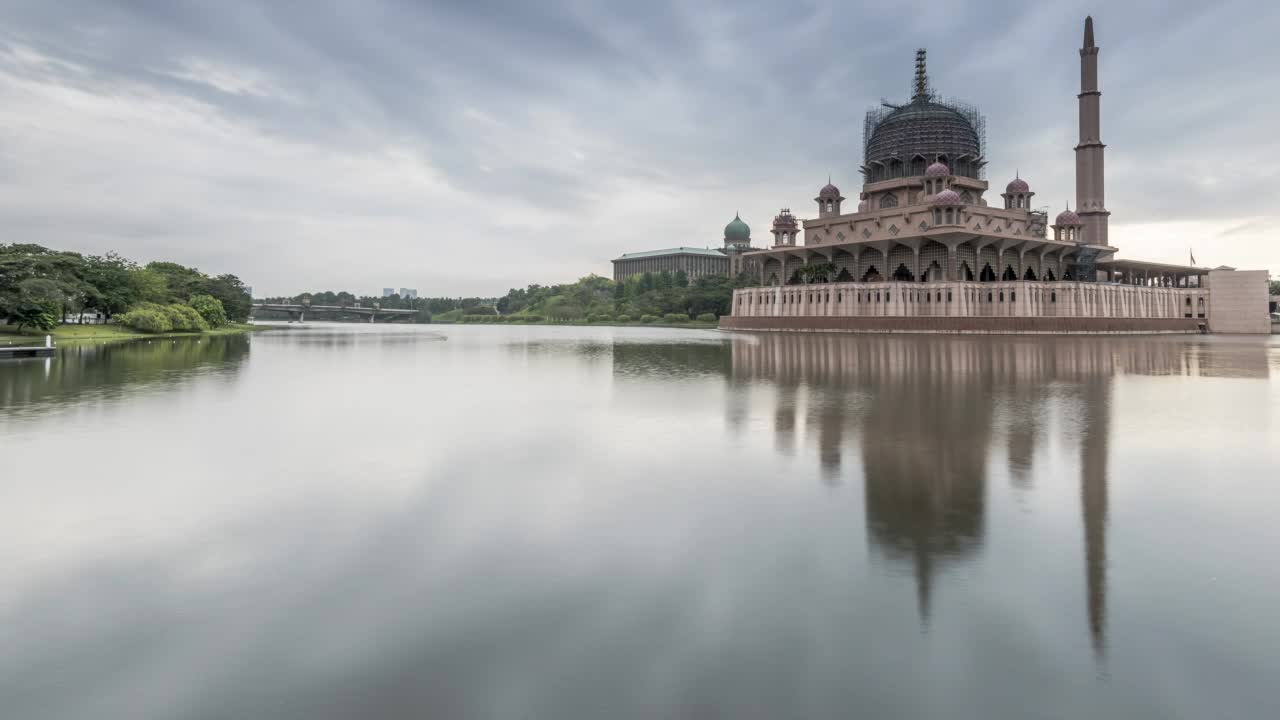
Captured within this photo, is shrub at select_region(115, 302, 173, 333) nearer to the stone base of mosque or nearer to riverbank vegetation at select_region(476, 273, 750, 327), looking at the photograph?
the stone base of mosque

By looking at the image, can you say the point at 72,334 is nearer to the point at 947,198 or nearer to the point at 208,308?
the point at 208,308

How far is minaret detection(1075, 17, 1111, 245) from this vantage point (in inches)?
3290

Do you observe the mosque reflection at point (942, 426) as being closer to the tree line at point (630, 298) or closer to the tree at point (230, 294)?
the tree line at point (630, 298)

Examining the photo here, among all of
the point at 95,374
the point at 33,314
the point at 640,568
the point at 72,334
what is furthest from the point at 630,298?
the point at 640,568

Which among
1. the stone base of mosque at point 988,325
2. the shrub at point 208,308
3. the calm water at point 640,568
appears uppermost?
the shrub at point 208,308

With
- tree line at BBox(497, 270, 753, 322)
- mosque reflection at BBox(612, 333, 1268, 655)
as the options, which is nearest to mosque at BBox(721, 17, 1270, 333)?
tree line at BBox(497, 270, 753, 322)

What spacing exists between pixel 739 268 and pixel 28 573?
528 feet

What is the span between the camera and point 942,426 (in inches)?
553

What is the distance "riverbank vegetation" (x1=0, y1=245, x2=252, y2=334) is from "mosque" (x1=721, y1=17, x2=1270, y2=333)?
5916 centimetres

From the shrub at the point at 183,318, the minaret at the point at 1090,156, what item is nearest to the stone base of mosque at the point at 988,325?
the minaret at the point at 1090,156

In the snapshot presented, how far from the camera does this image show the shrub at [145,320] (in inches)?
2440

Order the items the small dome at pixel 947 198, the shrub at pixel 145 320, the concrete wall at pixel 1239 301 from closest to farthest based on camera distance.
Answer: the shrub at pixel 145 320
the small dome at pixel 947 198
the concrete wall at pixel 1239 301

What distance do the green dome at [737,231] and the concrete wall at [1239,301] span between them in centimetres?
10532

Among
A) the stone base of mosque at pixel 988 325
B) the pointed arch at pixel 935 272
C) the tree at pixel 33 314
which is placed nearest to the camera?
the tree at pixel 33 314
